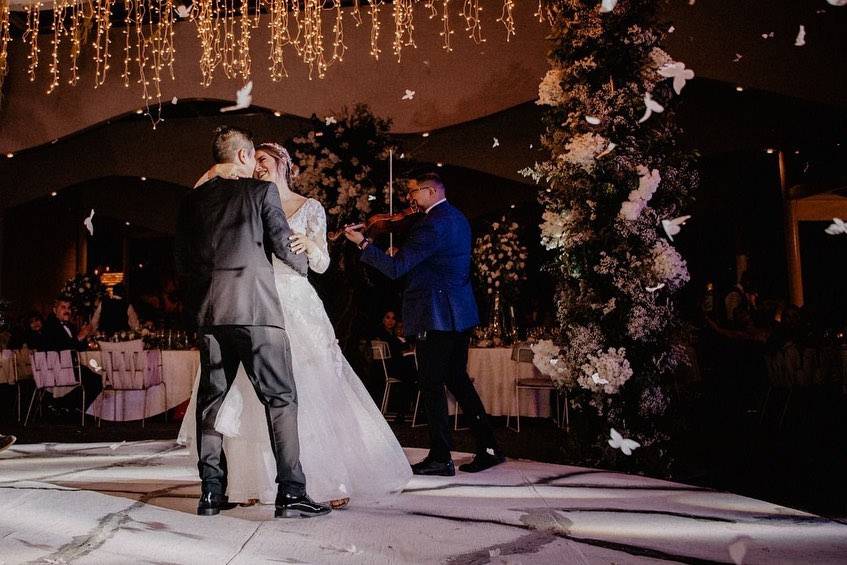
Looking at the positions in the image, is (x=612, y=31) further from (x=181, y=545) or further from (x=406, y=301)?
(x=181, y=545)

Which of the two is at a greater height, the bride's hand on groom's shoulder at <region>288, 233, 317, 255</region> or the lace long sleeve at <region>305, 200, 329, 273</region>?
the lace long sleeve at <region>305, 200, 329, 273</region>

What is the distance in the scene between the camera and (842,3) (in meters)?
7.39

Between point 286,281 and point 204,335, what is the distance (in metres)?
0.51

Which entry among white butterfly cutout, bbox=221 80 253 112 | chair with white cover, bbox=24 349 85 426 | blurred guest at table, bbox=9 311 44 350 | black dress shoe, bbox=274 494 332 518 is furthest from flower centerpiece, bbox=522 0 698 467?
blurred guest at table, bbox=9 311 44 350

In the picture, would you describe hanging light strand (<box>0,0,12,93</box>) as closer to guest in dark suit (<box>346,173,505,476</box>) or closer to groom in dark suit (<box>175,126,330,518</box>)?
guest in dark suit (<box>346,173,505,476</box>)

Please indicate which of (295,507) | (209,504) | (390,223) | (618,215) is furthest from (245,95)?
(295,507)

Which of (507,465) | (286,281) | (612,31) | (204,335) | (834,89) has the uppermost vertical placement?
(834,89)

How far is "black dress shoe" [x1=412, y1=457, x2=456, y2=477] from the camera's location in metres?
4.09

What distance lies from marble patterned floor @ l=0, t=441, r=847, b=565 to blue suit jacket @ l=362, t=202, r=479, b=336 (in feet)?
2.91

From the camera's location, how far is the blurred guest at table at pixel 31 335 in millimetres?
8715

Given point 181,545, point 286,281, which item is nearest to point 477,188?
point 286,281

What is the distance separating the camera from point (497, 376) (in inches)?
293

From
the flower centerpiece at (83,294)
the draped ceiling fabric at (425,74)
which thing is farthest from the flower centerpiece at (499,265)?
the flower centerpiece at (83,294)

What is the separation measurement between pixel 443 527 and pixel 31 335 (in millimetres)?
8393
